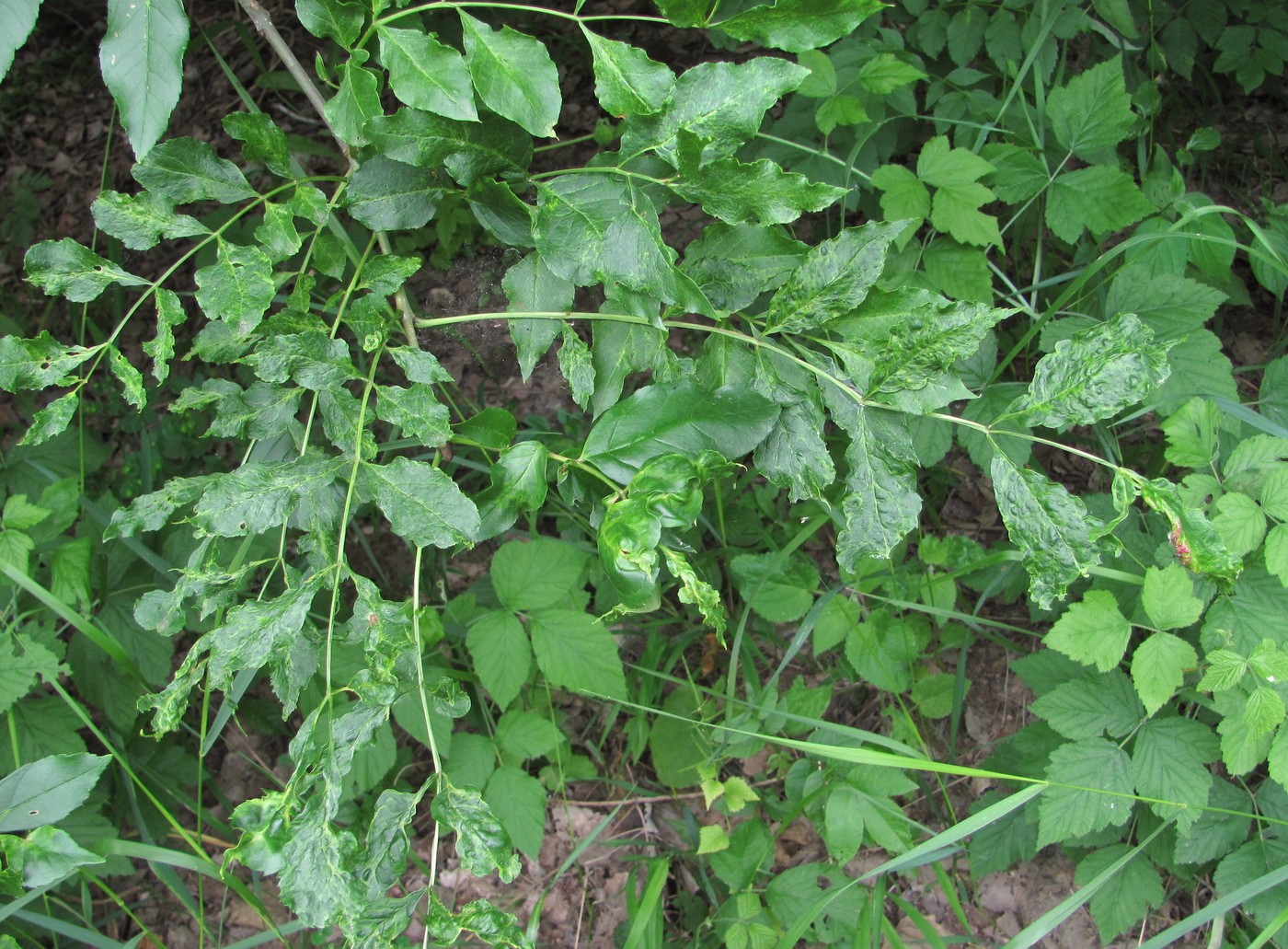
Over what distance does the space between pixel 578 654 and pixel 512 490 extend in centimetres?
77

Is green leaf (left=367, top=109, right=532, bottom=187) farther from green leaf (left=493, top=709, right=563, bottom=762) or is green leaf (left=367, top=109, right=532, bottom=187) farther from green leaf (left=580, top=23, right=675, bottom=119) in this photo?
green leaf (left=493, top=709, right=563, bottom=762)

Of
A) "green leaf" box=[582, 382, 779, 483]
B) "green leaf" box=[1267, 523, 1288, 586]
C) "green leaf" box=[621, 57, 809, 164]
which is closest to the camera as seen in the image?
"green leaf" box=[621, 57, 809, 164]

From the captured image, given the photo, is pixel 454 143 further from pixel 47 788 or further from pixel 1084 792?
pixel 1084 792

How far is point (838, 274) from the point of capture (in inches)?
39.1

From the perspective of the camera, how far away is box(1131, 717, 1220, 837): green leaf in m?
1.46

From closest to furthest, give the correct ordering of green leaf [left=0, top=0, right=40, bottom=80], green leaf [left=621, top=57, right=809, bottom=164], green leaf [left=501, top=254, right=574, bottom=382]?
green leaf [left=0, top=0, right=40, bottom=80] → green leaf [left=621, top=57, right=809, bottom=164] → green leaf [left=501, top=254, right=574, bottom=382]

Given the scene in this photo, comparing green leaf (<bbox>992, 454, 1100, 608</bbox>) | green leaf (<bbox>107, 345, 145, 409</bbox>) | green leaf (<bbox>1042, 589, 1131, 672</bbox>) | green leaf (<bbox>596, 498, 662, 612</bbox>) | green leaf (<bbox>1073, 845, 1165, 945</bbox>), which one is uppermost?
green leaf (<bbox>107, 345, 145, 409</bbox>)

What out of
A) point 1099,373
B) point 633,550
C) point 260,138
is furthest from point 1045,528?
point 260,138

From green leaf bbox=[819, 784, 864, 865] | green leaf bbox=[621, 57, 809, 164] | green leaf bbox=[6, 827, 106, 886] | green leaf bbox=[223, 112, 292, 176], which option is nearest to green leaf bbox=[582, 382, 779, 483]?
green leaf bbox=[621, 57, 809, 164]

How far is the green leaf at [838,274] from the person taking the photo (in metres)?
0.99

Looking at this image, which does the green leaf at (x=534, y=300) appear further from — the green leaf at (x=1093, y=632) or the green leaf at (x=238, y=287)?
the green leaf at (x=1093, y=632)

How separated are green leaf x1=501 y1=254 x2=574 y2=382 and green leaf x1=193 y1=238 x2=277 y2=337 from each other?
28cm

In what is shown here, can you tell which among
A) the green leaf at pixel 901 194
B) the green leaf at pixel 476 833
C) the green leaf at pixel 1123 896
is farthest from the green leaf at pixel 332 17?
the green leaf at pixel 1123 896

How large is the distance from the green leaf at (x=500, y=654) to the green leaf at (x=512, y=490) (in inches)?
29.5
